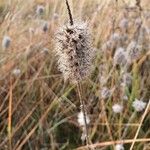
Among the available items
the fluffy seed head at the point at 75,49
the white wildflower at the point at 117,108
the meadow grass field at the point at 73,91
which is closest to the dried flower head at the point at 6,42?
the meadow grass field at the point at 73,91

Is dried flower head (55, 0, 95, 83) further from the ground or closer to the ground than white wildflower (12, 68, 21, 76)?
further from the ground

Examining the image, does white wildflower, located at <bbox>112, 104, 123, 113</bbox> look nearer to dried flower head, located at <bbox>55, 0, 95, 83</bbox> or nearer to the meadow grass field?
the meadow grass field

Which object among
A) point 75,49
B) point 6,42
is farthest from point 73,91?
point 75,49

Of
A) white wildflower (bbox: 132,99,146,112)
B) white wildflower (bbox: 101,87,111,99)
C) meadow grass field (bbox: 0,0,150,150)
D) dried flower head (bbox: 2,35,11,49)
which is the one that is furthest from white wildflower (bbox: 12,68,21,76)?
white wildflower (bbox: 132,99,146,112)

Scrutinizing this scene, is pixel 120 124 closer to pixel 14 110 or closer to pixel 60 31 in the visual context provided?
pixel 14 110

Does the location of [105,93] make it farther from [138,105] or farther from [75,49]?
[75,49]
